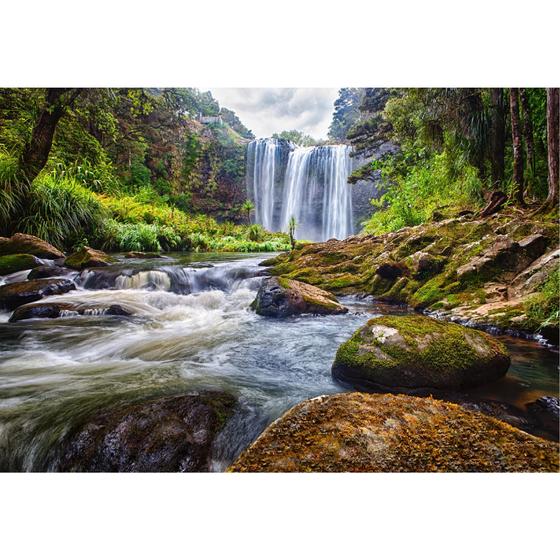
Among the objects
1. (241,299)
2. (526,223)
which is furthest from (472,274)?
(241,299)

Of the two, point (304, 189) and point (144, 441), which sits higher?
point (304, 189)

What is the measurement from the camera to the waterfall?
14.4 ft

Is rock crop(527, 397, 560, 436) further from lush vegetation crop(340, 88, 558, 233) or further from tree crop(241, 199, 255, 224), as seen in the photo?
tree crop(241, 199, 255, 224)

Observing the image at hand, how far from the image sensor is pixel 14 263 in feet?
10.8

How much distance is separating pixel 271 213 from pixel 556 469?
4728 millimetres

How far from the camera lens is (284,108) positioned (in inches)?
108

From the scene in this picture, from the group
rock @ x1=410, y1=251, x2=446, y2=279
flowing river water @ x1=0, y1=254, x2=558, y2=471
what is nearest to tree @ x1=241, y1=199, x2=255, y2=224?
flowing river water @ x1=0, y1=254, x2=558, y2=471

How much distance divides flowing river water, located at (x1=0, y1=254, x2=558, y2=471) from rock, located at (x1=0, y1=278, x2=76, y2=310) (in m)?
0.11

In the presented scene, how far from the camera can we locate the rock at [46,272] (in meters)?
3.53

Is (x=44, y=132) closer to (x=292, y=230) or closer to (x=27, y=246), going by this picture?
(x=27, y=246)

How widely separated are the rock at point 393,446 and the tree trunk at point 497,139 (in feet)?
7.58

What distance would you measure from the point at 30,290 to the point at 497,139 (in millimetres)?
4533

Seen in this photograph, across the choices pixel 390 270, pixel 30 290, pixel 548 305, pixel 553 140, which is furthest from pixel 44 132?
pixel 548 305

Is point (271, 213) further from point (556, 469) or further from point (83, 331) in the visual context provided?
Answer: point (556, 469)
